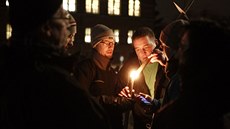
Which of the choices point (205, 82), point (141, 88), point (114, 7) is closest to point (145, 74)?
point (141, 88)

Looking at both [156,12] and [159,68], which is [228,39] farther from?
[156,12]

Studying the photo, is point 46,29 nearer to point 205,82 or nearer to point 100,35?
point 205,82

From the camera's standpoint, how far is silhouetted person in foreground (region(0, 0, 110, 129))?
295 cm

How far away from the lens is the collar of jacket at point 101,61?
7082 millimetres

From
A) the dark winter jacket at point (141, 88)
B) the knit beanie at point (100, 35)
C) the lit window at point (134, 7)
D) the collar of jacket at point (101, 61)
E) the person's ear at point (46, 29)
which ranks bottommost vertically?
the dark winter jacket at point (141, 88)

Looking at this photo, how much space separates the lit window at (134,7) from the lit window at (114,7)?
1.91 m

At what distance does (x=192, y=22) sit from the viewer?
3693mm

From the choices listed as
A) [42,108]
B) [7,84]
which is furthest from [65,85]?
[7,84]

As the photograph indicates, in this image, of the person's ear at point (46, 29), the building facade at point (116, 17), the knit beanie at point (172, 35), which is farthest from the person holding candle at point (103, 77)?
the building facade at point (116, 17)

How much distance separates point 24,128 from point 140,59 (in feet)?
15.0

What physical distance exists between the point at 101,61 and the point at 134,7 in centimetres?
6242

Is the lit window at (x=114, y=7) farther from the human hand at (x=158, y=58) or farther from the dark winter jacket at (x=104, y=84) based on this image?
the human hand at (x=158, y=58)

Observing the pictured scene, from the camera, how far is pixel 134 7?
226 feet

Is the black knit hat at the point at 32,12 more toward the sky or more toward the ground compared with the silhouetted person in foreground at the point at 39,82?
more toward the sky
